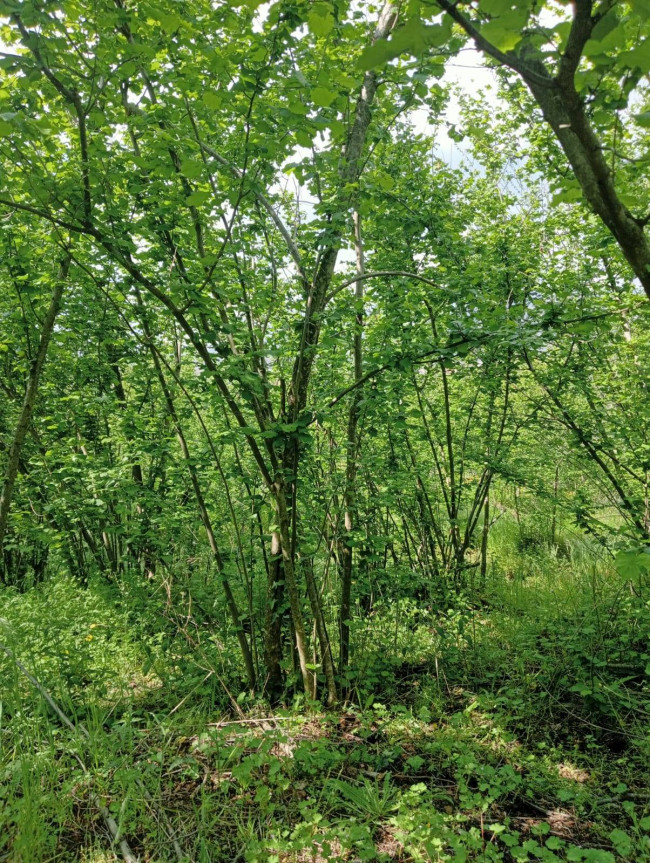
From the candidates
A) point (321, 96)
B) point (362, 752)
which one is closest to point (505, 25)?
point (321, 96)

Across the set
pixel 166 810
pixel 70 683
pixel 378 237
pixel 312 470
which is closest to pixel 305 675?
pixel 166 810

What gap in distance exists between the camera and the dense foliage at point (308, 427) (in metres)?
1.99

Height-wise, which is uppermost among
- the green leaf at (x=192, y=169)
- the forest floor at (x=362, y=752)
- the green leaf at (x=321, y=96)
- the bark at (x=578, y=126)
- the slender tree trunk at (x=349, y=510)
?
the green leaf at (x=192, y=169)

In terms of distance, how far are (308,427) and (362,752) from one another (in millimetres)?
1790

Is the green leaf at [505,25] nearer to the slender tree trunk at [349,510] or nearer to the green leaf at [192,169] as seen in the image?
the green leaf at [192,169]

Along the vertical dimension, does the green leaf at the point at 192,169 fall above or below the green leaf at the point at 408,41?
above

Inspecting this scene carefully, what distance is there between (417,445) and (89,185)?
3769 mm

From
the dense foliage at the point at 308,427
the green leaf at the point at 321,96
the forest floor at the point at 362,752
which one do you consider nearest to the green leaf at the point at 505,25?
the dense foliage at the point at 308,427

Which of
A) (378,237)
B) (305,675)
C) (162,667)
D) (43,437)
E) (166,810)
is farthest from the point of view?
(43,437)

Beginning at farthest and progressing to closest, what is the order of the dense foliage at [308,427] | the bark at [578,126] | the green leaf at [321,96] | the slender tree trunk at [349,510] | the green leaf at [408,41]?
the slender tree trunk at [349,510] → the dense foliage at [308,427] → the green leaf at [321,96] → the bark at [578,126] → the green leaf at [408,41]

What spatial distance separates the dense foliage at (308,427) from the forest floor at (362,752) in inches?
0.8

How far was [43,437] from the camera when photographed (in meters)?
4.86

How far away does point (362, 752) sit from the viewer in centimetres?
268

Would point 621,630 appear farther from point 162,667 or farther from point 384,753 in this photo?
point 162,667
